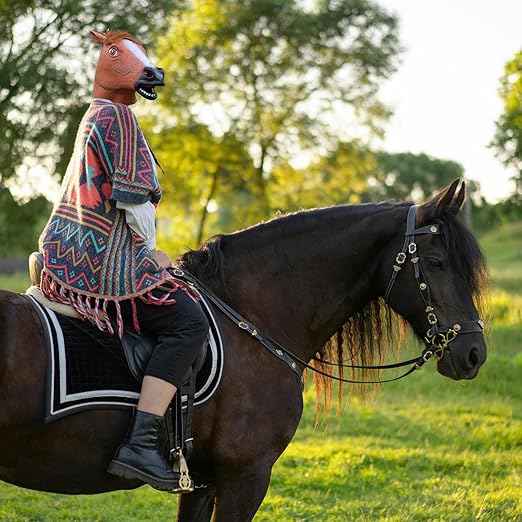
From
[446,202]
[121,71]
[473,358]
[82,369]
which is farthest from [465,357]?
[121,71]

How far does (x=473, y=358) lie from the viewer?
154 inches

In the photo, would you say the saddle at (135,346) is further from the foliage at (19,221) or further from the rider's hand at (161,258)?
the foliage at (19,221)

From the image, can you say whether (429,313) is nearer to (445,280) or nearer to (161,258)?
(445,280)

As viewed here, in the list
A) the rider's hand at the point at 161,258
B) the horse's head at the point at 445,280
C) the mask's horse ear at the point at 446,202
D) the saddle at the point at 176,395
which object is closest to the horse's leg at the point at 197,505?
the saddle at the point at 176,395

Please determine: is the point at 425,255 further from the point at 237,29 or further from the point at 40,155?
the point at 237,29

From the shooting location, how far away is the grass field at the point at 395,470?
6.23 meters

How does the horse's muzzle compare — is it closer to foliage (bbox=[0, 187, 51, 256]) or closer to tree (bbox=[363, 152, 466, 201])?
foliage (bbox=[0, 187, 51, 256])

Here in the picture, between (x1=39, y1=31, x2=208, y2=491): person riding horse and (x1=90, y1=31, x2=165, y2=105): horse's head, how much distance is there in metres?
0.14

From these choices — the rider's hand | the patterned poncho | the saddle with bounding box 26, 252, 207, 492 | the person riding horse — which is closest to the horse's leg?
the saddle with bounding box 26, 252, 207, 492

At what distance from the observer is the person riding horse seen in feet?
11.2

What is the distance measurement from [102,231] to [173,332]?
537 millimetres

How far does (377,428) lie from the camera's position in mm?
9609

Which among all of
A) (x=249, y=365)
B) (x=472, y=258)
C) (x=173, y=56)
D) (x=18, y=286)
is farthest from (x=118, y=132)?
(x=18, y=286)

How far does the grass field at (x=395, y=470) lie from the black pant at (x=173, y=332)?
1461 millimetres
